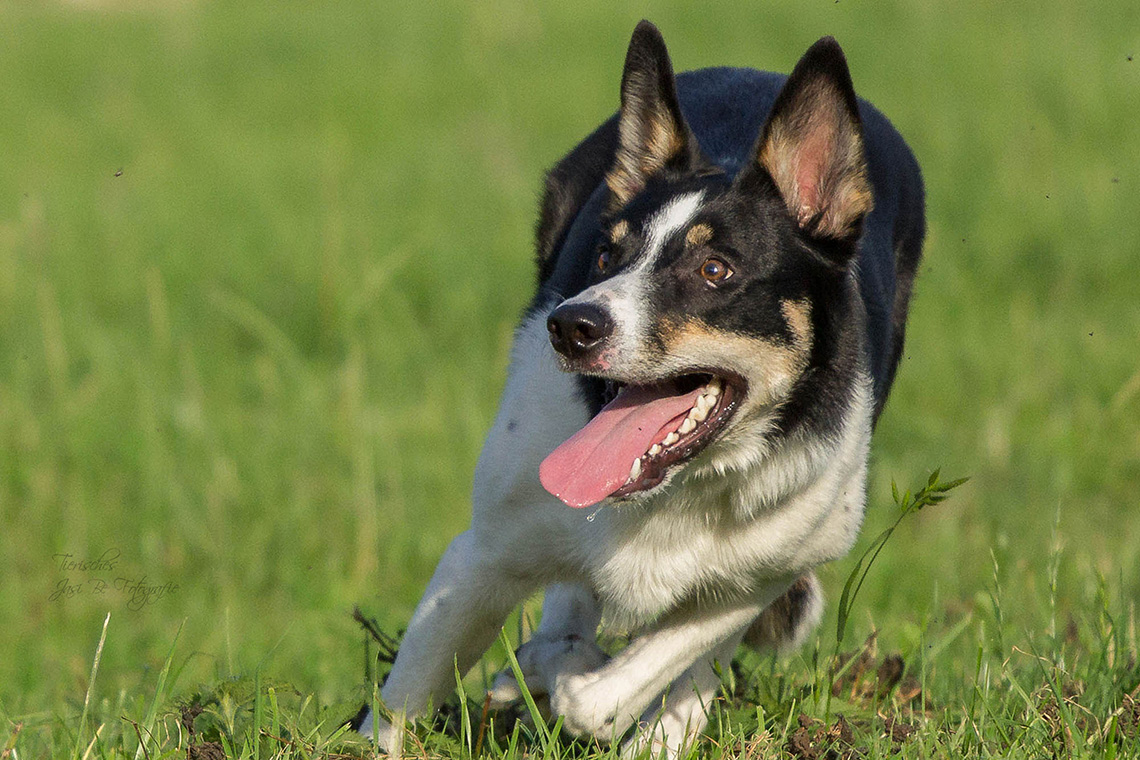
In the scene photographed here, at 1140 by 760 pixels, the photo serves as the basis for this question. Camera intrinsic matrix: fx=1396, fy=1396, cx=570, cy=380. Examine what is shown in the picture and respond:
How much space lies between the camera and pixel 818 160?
3141 millimetres

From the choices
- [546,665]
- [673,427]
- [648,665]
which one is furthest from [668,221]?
[546,665]

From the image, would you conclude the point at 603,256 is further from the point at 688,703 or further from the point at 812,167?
the point at 688,703

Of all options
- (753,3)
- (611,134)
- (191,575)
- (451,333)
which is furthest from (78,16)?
(611,134)

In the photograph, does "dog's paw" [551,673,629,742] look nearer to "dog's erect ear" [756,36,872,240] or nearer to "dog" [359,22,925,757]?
"dog" [359,22,925,757]

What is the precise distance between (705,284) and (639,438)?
37 cm

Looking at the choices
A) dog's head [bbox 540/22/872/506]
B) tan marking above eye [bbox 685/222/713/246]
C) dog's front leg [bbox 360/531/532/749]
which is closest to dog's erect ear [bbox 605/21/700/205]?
dog's head [bbox 540/22/872/506]

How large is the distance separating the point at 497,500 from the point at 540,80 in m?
8.88

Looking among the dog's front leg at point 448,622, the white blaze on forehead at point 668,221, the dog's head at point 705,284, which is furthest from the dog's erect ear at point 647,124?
the dog's front leg at point 448,622

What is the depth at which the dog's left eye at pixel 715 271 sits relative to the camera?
117 inches

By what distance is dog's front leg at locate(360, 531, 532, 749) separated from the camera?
335cm

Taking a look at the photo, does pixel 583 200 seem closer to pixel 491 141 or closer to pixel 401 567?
pixel 401 567

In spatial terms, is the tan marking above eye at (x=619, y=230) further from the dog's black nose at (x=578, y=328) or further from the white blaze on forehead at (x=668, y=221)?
the dog's black nose at (x=578, y=328)

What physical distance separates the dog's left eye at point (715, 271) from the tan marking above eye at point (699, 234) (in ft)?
0.17

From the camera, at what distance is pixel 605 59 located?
1230 cm
